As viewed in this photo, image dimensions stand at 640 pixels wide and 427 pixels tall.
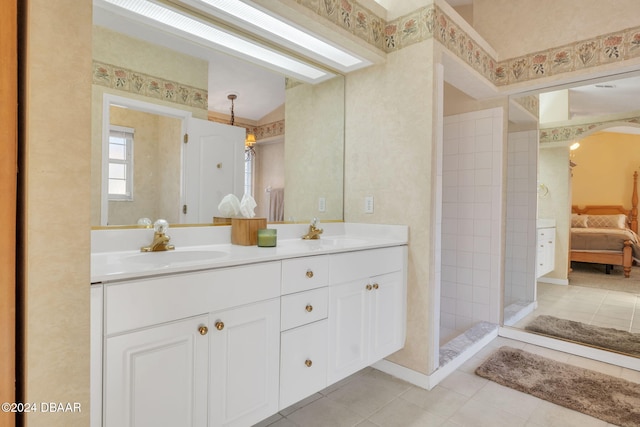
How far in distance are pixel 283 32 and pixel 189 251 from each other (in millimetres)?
1313

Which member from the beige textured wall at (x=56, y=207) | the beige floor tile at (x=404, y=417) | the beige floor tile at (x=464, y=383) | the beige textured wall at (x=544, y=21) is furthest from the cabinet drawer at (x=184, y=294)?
the beige textured wall at (x=544, y=21)

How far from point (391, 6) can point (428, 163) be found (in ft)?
3.55

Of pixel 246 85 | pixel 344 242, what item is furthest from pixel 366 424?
pixel 246 85

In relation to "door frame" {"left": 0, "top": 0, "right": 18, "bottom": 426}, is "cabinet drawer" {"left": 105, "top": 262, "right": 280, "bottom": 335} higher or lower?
lower

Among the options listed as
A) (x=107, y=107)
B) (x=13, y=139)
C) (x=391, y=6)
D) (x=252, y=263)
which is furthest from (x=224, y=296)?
(x=391, y=6)

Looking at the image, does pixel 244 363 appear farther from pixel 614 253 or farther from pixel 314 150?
pixel 614 253

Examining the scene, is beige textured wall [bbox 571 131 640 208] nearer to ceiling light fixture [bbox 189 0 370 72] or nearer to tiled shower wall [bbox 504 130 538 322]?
tiled shower wall [bbox 504 130 538 322]

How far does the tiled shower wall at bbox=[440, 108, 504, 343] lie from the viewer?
2857 mm

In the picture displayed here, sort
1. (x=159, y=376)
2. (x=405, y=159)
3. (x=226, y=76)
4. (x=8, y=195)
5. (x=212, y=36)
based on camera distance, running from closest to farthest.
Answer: (x=8, y=195) < (x=159, y=376) < (x=212, y=36) < (x=226, y=76) < (x=405, y=159)

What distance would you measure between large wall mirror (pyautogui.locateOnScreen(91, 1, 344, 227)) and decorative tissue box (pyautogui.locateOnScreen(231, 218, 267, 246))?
0.48 feet

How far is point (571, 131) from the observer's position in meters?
2.71

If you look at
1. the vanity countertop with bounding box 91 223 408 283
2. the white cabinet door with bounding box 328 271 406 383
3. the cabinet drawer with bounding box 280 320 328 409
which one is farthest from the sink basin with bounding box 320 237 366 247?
the cabinet drawer with bounding box 280 320 328 409

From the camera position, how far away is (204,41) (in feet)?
5.91

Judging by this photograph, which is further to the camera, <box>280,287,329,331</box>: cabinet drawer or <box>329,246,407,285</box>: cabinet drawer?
<box>329,246,407,285</box>: cabinet drawer
